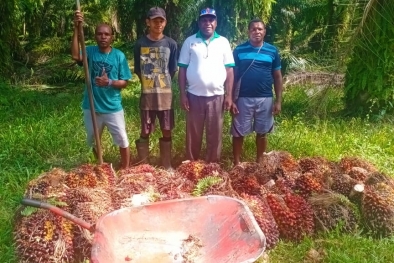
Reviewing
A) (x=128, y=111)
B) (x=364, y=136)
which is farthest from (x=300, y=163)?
(x=128, y=111)

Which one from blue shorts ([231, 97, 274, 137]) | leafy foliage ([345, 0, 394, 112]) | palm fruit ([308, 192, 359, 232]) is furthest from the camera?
leafy foliage ([345, 0, 394, 112])

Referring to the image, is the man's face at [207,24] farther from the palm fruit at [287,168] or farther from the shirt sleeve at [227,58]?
the palm fruit at [287,168]

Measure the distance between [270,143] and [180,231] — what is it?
273 centimetres

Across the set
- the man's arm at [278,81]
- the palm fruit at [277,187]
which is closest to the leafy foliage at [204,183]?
the palm fruit at [277,187]

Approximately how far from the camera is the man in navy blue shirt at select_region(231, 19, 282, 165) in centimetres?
445

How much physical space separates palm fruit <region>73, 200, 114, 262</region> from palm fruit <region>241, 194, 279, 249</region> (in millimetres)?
1087

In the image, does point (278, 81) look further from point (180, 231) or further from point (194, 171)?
point (180, 231)

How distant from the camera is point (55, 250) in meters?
3.06

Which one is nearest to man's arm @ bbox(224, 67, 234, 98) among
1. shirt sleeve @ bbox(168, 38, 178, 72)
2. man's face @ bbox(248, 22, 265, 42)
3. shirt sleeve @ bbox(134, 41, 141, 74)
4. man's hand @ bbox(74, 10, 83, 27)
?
man's face @ bbox(248, 22, 265, 42)

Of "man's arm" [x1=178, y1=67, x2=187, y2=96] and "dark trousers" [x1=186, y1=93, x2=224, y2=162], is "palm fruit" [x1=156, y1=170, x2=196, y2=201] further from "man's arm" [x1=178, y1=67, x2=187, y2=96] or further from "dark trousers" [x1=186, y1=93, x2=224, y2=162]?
"man's arm" [x1=178, y1=67, x2=187, y2=96]

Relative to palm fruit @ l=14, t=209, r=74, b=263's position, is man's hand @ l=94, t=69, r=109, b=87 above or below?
above

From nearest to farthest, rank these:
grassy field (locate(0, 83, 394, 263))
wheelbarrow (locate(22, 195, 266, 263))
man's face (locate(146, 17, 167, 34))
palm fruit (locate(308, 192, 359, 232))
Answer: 1. wheelbarrow (locate(22, 195, 266, 263))
2. grassy field (locate(0, 83, 394, 263))
3. palm fruit (locate(308, 192, 359, 232))
4. man's face (locate(146, 17, 167, 34))

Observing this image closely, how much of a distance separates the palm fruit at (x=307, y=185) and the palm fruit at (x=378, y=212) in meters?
0.39

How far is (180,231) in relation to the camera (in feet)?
9.91
